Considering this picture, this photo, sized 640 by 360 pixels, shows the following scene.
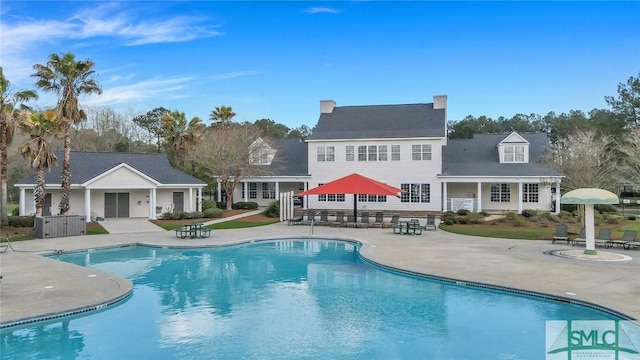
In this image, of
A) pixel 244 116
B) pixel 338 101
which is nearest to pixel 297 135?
pixel 244 116

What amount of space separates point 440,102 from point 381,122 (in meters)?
5.40

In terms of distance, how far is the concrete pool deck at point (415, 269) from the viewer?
11109mm

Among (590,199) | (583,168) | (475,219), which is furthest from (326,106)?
(590,199)

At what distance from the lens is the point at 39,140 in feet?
80.9

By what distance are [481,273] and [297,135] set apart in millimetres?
69967

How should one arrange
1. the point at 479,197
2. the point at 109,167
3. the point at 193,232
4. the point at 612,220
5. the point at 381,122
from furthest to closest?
1. the point at 381,122
2. the point at 479,197
3. the point at 109,167
4. the point at 612,220
5. the point at 193,232

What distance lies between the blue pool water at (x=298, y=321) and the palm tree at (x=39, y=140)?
12.5 meters

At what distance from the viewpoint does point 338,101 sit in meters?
43.1

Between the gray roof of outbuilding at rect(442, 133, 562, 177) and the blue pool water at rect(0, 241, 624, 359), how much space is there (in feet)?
74.8

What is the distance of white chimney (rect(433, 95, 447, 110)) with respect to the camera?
3853 centimetres

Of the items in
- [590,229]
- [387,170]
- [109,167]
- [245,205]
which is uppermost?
[109,167]

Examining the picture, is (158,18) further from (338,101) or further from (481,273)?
(338,101)

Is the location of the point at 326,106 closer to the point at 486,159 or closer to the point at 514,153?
the point at 486,159

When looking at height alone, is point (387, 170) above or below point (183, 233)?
above
